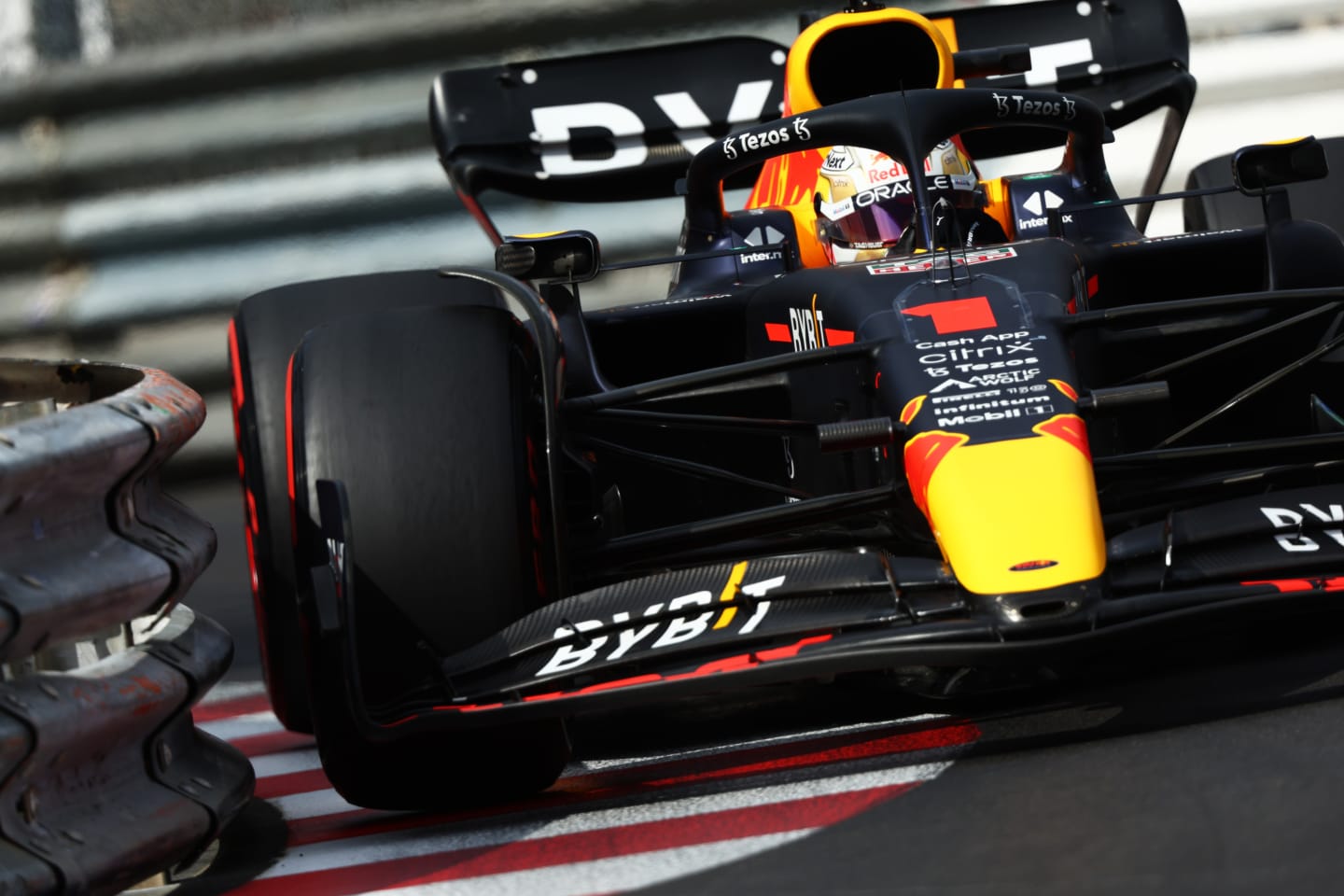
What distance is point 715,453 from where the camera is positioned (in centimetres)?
399

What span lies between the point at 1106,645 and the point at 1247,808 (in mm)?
385

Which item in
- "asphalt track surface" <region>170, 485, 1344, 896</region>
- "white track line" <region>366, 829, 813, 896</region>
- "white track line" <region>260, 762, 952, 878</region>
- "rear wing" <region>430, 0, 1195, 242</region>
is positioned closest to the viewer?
"asphalt track surface" <region>170, 485, 1344, 896</region>

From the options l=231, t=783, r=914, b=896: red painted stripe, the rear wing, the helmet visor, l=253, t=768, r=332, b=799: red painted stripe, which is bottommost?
l=253, t=768, r=332, b=799: red painted stripe

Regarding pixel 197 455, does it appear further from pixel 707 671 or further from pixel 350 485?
pixel 707 671

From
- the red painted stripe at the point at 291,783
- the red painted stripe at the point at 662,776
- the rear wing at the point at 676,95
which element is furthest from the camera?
the rear wing at the point at 676,95

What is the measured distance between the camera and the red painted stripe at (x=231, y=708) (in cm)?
426

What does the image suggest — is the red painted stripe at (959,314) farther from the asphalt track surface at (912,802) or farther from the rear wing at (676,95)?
the rear wing at (676,95)

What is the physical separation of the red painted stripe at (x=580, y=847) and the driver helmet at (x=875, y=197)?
165 centimetres

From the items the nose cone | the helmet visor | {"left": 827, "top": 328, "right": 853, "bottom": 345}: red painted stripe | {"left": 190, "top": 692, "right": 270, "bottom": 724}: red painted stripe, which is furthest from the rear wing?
the nose cone

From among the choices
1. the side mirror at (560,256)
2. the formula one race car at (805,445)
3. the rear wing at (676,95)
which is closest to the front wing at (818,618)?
the formula one race car at (805,445)

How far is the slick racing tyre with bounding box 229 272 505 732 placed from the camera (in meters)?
3.42

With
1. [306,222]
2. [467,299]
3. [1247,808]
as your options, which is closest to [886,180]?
[467,299]

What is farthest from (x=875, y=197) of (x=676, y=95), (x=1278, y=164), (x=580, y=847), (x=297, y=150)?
(x=297, y=150)

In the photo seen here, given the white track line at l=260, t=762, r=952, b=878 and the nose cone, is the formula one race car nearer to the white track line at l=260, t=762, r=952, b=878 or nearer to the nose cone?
the nose cone
